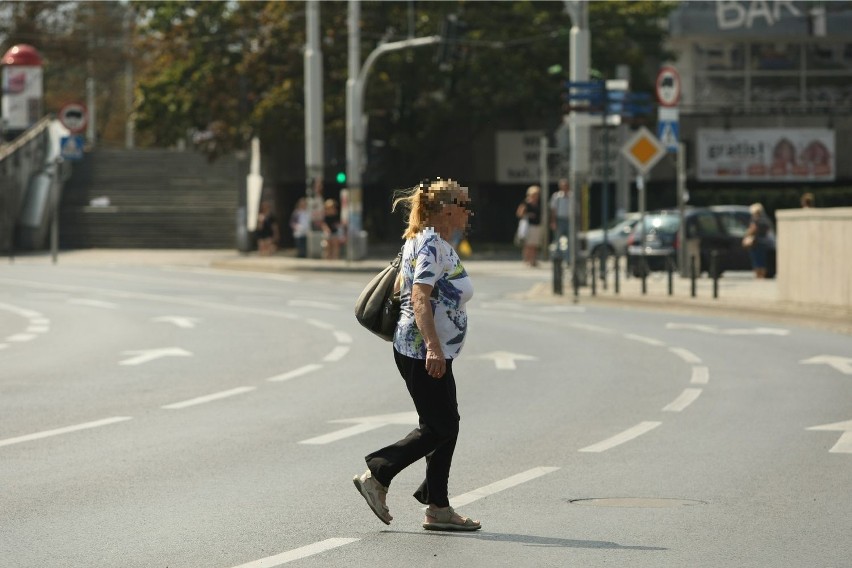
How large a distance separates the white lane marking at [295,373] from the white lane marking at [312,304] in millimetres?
10202

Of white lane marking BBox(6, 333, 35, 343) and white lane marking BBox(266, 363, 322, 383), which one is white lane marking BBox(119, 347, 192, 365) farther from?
white lane marking BBox(6, 333, 35, 343)

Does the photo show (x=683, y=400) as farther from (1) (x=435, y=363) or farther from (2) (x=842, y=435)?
(1) (x=435, y=363)

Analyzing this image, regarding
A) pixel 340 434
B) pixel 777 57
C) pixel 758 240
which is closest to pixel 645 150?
pixel 758 240

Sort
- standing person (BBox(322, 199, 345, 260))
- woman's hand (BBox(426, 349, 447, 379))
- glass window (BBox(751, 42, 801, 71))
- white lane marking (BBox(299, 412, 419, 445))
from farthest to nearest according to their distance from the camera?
glass window (BBox(751, 42, 801, 71)) → standing person (BBox(322, 199, 345, 260)) → white lane marking (BBox(299, 412, 419, 445)) → woman's hand (BBox(426, 349, 447, 379))

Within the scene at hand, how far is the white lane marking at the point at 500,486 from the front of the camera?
933 cm

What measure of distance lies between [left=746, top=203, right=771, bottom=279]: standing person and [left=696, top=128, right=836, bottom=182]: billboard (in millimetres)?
22173

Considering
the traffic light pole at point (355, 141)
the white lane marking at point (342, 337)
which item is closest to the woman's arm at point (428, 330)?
the white lane marking at point (342, 337)

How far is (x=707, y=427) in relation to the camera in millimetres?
12578

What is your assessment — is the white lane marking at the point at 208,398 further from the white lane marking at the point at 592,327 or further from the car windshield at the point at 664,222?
the car windshield at the point at 664,222

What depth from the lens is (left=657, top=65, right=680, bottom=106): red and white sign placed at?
32062 mm

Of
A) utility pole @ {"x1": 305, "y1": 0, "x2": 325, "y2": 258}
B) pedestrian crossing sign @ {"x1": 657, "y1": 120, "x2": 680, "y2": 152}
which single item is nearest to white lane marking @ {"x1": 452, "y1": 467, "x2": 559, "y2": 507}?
pedestrian crossing sign @ {"x1": 657, "y1": 120, "x2": 680, "y2": 152}

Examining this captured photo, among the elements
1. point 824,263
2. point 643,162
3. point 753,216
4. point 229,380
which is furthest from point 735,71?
point 229,380

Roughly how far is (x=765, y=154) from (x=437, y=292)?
5085cm

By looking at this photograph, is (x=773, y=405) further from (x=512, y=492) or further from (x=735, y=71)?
(x=735, y=71)
